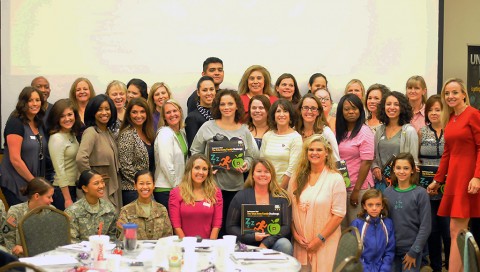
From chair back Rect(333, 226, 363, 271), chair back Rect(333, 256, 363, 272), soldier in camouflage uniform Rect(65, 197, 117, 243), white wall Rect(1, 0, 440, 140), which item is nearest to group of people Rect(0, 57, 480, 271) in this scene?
soldier in camouflage uniform Rect(65, 197, 117, 243)

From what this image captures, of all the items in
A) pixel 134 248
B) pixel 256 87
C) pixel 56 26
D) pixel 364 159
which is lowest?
pixel 134 248

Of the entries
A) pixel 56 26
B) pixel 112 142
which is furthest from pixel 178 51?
pixel 112 142

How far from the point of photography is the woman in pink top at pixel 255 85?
710cm

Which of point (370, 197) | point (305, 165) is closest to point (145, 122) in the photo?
point (305, 165)

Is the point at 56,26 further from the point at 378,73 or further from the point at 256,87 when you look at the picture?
the point at 378,73

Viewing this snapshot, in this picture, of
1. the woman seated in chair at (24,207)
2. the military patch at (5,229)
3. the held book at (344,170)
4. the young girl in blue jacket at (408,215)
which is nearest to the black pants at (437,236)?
the young girl in blue jacket at (408,215)

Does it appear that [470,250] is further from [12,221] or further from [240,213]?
[12,221]

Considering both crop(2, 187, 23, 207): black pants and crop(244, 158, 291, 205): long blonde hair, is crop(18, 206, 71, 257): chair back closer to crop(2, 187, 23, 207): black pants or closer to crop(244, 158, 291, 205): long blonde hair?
crop(2, 187, 23, 207): black pants

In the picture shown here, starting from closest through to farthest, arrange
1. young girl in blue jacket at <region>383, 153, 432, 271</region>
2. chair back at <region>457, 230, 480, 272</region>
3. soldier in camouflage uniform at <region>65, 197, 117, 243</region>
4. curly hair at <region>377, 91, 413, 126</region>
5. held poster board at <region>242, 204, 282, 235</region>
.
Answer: chair back at <region>457, 230, 480, 272</region>
soldier in camouflage uniform at <region>65, 197, 117, 243</region>
held poster board at <region>242, 204, 282, 235</region>
young girl in blue jacket at <region>383, 153, 432, 271</region>
curly hair at <region>377, 91, 413, 126</region>

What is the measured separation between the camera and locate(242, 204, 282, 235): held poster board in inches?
230

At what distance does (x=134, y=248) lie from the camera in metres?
4.86

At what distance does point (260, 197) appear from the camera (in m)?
6.05

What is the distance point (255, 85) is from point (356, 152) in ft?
3.85

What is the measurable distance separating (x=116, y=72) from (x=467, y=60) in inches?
181
